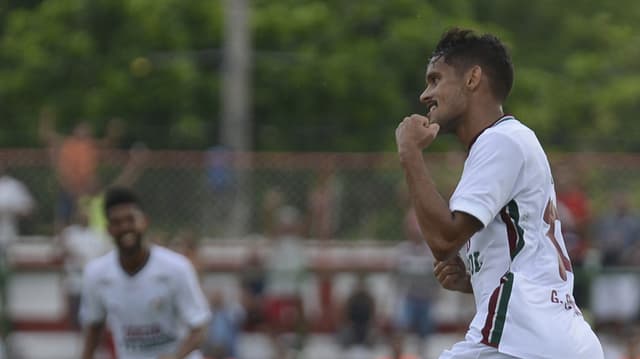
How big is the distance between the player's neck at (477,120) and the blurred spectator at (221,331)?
28.5 ft

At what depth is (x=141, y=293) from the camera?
884 centimetres

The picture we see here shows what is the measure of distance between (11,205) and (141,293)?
6.69 metres

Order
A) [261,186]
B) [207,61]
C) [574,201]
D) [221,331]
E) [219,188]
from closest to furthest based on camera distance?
[221,331] < [574,201] < [219,188] < [261,186] < [207,61]

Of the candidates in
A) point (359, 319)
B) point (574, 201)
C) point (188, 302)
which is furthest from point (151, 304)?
point (574, 201)

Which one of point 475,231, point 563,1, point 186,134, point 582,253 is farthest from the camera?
point 563,1

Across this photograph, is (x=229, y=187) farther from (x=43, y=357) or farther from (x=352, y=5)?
(x=352, y=5)

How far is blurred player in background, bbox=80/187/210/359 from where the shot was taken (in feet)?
28.9

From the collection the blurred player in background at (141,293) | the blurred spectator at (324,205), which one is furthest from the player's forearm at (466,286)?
the blurred spectator at (324,205)

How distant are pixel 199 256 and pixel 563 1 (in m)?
14.7

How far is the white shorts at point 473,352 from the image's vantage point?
548 centimetres

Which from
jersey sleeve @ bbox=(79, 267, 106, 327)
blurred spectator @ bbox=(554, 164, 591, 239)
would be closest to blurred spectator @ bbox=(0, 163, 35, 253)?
blurred spectator @ bbox=(554, 164, 591, 239)

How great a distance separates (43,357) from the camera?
49.9 ft

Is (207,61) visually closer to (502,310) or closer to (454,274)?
(454,274)

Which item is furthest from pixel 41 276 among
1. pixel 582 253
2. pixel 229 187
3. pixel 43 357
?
pixel 582 253
